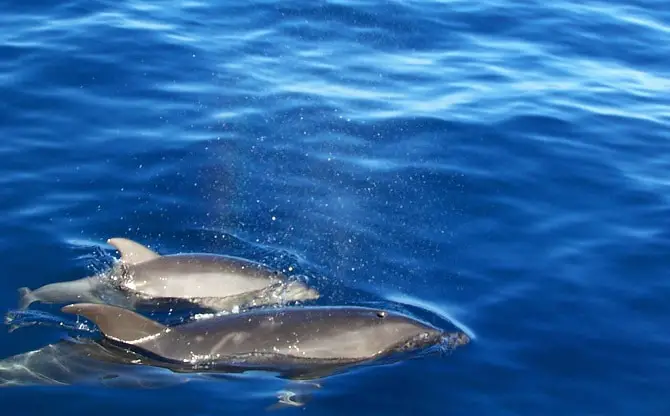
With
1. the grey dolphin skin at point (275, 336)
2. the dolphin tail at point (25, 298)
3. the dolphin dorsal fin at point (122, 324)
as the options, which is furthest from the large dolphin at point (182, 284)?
the dolphin dorsal fin at point (122, 324)

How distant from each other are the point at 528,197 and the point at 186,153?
536cm

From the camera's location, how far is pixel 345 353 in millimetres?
11000

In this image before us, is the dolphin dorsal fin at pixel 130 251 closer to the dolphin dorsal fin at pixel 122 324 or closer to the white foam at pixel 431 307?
the dolphin dorsal fin at pixel 122 324

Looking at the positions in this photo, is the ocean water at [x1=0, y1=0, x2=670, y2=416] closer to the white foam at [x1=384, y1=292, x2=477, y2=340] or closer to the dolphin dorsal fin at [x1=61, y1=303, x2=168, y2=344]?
the white foam at [x1=384, y1=292, x2=477, y2=340]

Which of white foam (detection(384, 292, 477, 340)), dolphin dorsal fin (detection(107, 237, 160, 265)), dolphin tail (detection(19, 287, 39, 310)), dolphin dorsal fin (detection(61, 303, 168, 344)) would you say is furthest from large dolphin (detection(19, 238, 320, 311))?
dolphin dorsal fin (detection(61, 303, 168, 344))

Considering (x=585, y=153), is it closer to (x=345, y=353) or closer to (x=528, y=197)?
(x=528, y=197)

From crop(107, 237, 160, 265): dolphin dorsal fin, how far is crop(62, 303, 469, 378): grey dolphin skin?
192cm

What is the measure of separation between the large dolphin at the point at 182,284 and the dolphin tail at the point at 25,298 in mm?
381

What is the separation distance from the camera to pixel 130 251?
41.0ft

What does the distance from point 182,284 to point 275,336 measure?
6.34ft

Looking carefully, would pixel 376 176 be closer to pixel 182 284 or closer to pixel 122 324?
pixel 182 284

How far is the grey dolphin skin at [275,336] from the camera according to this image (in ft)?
34.7

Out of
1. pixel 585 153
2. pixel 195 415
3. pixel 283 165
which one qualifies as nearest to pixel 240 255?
pixel 283 165

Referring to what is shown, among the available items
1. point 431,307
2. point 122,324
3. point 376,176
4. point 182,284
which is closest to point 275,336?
point 122,324
